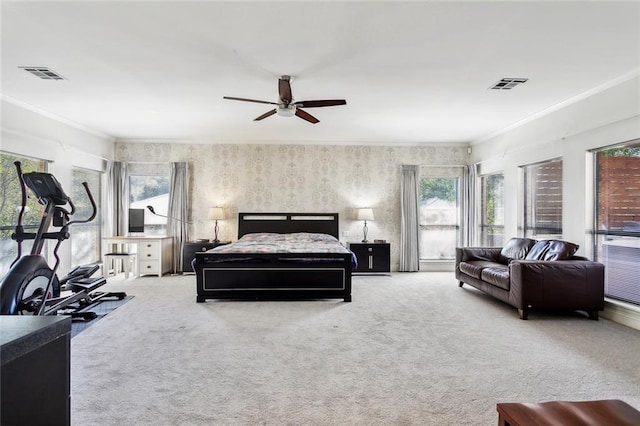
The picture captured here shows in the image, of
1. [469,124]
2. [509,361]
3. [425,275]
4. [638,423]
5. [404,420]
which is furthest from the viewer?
[425,275]

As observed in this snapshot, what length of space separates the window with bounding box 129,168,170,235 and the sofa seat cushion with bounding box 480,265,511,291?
5.93 m

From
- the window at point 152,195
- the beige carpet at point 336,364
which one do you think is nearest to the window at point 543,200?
the beige carpet at point 336,364

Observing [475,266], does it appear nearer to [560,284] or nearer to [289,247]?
[560,284]

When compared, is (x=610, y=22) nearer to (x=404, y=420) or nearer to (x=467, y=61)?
(x=467, y=61)

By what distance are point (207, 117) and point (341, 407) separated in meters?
4.61

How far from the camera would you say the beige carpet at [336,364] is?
2057 millimetres

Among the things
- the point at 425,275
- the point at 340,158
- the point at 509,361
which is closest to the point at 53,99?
the point at 340,158

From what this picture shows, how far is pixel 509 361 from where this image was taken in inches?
108

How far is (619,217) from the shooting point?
385 cm

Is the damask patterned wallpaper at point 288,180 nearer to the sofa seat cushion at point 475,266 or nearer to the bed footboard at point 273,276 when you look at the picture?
the sofa seat cushion at point 475,266

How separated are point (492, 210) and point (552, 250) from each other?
2397 mm

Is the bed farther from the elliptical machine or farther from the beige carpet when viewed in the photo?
the elliptical machine

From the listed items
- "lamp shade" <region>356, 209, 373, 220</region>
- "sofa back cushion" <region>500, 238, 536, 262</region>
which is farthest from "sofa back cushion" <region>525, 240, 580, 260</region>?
"lamp shade" <region>356, 209, 373, 220</region>

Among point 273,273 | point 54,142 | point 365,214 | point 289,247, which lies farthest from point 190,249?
point 365,214
